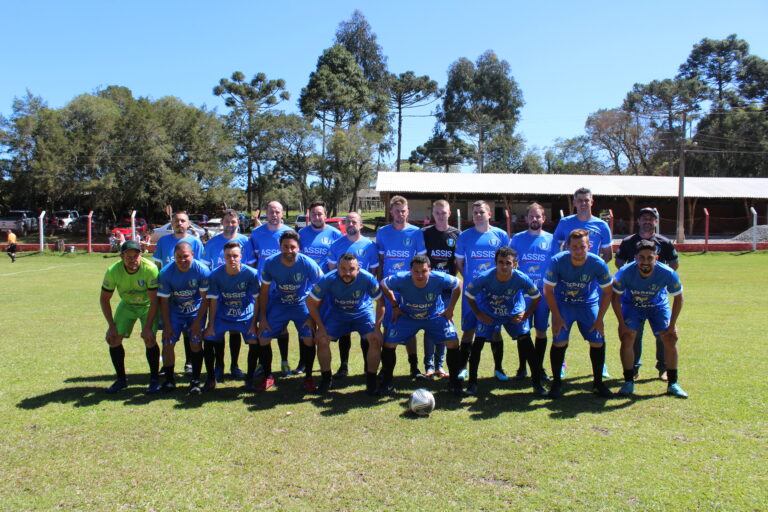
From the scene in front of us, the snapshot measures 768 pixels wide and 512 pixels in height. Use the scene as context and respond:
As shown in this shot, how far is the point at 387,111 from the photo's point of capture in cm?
5428

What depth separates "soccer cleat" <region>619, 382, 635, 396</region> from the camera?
224 inches

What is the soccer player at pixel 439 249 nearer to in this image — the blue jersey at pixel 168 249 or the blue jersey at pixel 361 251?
the blue jersey at pixel 361 251

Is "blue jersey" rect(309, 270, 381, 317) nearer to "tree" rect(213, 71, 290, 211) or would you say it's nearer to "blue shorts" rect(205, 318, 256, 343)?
"blue shorts" rect(205, 318, 256, 343)

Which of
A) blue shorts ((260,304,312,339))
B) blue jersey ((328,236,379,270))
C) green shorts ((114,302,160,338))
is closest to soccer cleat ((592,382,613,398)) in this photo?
blue jersey ((328,236,379,270))

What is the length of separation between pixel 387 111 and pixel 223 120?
17.3 meters

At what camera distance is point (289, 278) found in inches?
242

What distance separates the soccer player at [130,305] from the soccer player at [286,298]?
1.19 metres

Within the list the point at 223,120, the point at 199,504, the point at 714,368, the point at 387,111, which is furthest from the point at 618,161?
the point at 199,504

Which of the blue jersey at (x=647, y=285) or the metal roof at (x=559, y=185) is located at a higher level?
the metal roof at (x=559, y=185)

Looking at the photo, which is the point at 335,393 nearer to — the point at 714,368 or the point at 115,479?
the point at 115,479

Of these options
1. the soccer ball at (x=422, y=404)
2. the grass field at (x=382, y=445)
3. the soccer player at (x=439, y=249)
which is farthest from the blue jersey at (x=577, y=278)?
A: the soccer ball at (x=422, y=404)

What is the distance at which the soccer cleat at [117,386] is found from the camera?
5.84 meters

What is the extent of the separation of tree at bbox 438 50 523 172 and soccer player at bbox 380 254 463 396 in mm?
58493

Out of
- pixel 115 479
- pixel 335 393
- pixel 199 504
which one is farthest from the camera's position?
pixel 335 393
